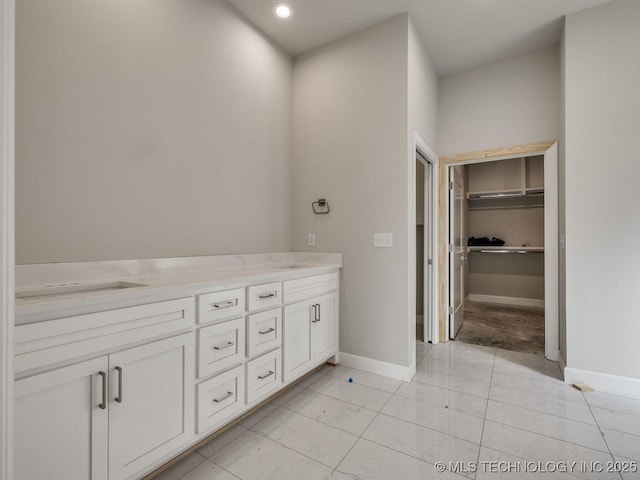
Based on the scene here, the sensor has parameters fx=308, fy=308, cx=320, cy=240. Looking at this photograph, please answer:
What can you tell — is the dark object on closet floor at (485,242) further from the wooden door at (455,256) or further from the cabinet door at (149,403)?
the cabinet door at (149,403)

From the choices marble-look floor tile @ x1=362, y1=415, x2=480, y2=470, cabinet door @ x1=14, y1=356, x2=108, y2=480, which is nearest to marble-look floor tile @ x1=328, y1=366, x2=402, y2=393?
marble-look floor tile @ x1=362, y1=415, x2=480, y2=470

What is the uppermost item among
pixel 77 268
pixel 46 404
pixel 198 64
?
pixel 198 64

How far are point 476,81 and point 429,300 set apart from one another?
2.47 meters

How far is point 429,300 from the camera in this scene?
3480mm

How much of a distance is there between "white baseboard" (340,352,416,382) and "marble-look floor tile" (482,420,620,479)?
731 millimetres

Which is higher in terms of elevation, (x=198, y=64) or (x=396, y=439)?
(x=198, y=64)

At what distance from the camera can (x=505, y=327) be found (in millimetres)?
4105

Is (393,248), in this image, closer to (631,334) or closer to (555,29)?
(631,334)

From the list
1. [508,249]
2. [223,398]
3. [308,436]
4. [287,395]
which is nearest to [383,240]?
[287,395]

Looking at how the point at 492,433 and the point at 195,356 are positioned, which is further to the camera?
the point at 492,433

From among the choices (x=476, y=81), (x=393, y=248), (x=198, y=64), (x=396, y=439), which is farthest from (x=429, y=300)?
(x=198, y=64)

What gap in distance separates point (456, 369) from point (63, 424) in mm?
2775

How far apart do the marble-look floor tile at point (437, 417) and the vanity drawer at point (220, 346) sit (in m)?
1.10

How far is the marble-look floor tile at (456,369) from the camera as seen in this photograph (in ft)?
8.66
